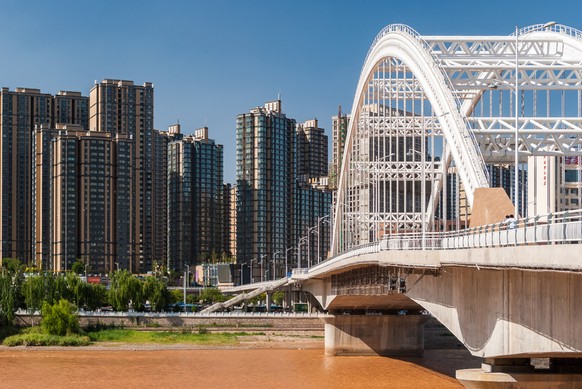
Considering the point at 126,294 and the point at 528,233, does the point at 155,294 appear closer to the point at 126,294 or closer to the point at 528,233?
the point at 126,294

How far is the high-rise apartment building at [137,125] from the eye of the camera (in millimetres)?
154375

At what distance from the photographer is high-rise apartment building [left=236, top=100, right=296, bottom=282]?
162 metres

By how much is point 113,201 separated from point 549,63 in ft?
345

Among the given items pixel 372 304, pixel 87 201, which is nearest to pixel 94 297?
pixel 372 304

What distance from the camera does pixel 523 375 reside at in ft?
97.6

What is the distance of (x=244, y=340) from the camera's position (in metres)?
85.2

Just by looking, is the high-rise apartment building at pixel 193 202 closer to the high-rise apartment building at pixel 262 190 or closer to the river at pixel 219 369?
the high-rise apartment building at pixel 262 190

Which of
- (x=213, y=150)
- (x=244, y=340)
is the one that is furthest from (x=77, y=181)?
(x=244, y=340)

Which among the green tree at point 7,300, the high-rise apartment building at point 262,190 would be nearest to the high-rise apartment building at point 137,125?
the high-rise apartment building at point 262,190

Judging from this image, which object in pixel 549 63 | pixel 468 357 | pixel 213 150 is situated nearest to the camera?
pixel 549 63

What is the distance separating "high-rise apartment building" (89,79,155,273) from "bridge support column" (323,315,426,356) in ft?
259

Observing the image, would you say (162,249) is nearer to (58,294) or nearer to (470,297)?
(58,294)

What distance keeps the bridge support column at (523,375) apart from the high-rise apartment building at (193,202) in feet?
465

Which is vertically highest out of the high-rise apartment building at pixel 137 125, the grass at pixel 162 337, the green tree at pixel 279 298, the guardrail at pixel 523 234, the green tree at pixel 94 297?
the high-rise apartment building at pixel 137 125
